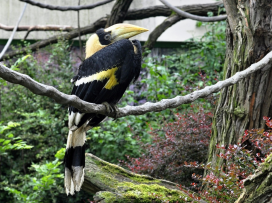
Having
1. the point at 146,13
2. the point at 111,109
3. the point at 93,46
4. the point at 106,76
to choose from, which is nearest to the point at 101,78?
the point at 106,76

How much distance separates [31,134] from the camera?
4141 millimetres

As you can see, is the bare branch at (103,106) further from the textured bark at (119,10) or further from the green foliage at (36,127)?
the textured bark at (119,10)

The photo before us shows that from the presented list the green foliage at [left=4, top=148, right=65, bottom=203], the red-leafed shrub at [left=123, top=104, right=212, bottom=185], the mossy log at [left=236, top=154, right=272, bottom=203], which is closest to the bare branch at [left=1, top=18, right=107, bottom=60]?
the green foliage at [left=4, top=148, right=65, bottom=203]

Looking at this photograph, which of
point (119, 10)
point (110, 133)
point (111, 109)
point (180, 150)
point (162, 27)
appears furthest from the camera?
point (162, 27)

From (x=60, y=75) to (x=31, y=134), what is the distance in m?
0.84

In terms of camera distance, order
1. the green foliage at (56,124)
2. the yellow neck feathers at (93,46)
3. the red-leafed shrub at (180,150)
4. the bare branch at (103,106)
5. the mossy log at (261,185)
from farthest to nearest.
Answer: the green foliage at (56,124) < the red-leafed shrub at (180,150) < the yellow neck feathers at (93,46) < the mossy log at (261,185) < the bare branch at (103,106)

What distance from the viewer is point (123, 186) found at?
2451 millimetres

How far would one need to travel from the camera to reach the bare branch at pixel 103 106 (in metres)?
1.24

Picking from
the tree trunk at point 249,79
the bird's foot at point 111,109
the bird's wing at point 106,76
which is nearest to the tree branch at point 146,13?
the tree trunk at point 249,79

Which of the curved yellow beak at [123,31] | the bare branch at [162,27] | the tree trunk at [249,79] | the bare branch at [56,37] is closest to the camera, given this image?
the curved yellow beak at [123,31]

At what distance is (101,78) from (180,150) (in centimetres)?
132

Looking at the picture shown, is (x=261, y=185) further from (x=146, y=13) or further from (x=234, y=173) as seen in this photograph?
(x=146, y=13)

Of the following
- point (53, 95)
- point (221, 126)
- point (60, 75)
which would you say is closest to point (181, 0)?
point (60, 75)

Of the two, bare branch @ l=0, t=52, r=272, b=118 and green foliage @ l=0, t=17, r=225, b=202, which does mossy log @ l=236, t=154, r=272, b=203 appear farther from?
green foliage @ l=0, t=17, r=225, b=202
